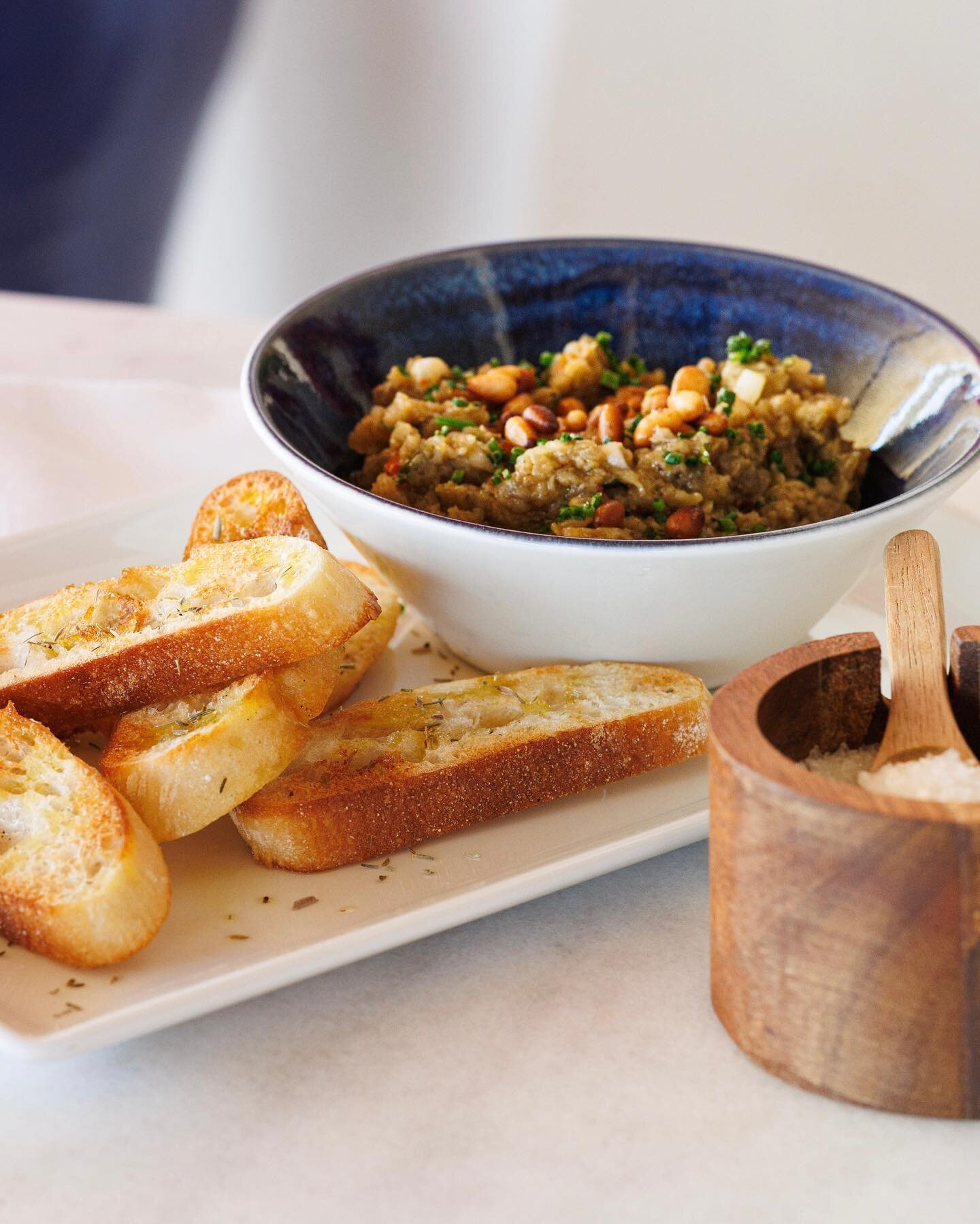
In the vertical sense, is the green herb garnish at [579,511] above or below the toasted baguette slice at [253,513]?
above

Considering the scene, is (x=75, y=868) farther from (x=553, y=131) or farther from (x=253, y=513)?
(x=553, y=131)

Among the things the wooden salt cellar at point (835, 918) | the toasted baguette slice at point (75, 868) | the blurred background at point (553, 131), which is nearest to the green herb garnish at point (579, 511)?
the wooden salt cellar at point (835, 918)

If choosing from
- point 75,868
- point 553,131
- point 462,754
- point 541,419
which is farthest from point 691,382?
point 553,131

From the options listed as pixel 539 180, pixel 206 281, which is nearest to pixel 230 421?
pixel 539 180

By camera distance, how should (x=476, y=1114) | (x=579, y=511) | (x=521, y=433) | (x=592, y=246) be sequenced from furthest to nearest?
1. (x=592, y=246)
2. (x=521, y=433)
3. (x=579, y=511)
4. (x=476, y=1114)

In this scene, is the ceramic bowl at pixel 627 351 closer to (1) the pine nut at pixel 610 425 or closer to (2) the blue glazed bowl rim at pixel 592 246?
(2) the blue glazed bowl rim at pixel 592 246

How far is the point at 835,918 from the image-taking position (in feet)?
3.36

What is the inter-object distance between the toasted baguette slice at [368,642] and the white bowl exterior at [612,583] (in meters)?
0.08

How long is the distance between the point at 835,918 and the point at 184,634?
0.78 metres

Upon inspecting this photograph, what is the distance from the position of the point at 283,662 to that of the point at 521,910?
381 millimetres

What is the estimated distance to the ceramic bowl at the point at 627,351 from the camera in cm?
150

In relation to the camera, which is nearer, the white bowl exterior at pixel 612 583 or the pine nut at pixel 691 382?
the white bowl exterior at pixel 612 583

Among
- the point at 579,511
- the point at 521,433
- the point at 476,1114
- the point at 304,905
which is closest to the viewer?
the point at 476,1114

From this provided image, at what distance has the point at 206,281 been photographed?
709 cm
